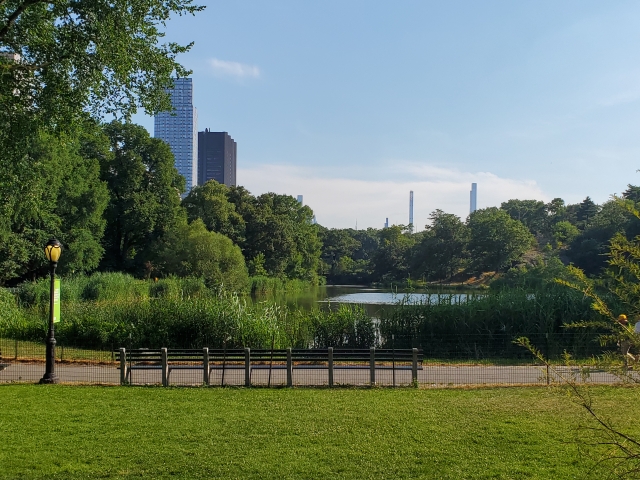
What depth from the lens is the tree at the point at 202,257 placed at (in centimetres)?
5147

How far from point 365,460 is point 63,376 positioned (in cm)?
935

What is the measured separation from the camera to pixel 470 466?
6.43m

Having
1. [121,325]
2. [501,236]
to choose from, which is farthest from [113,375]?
[501,236]

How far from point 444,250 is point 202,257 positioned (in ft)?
151

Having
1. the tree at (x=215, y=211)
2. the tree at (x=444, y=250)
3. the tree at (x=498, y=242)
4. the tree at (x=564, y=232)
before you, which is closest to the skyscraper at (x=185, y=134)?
the tree at (x=444, y=250)

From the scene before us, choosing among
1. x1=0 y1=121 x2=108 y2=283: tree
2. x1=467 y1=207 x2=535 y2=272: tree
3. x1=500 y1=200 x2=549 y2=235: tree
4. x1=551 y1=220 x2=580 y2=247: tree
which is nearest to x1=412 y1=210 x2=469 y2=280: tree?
x1=467 y1=207 x2=535 y2=272: tree

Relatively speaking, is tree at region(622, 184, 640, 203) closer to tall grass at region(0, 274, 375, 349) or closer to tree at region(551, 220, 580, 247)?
tree at region(551, 220, 580, 247)

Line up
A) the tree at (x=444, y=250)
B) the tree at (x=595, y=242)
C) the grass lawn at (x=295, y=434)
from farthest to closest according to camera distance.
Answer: the tree at (x=444, y=250) → the tree at (x=595, y=242) → the grass lawn at (x=295, y=434)

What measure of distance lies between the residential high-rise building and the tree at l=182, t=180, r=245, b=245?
4095 inches

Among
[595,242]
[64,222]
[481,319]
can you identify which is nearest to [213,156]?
[64,222]

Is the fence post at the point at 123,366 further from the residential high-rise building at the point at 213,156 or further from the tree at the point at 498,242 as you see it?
the residential high-rise building at the point at 213,156

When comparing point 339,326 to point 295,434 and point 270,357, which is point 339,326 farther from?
point 295,434

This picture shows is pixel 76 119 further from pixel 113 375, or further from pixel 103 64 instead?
pixel 113 375

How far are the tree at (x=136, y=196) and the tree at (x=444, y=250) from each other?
42270 mm
